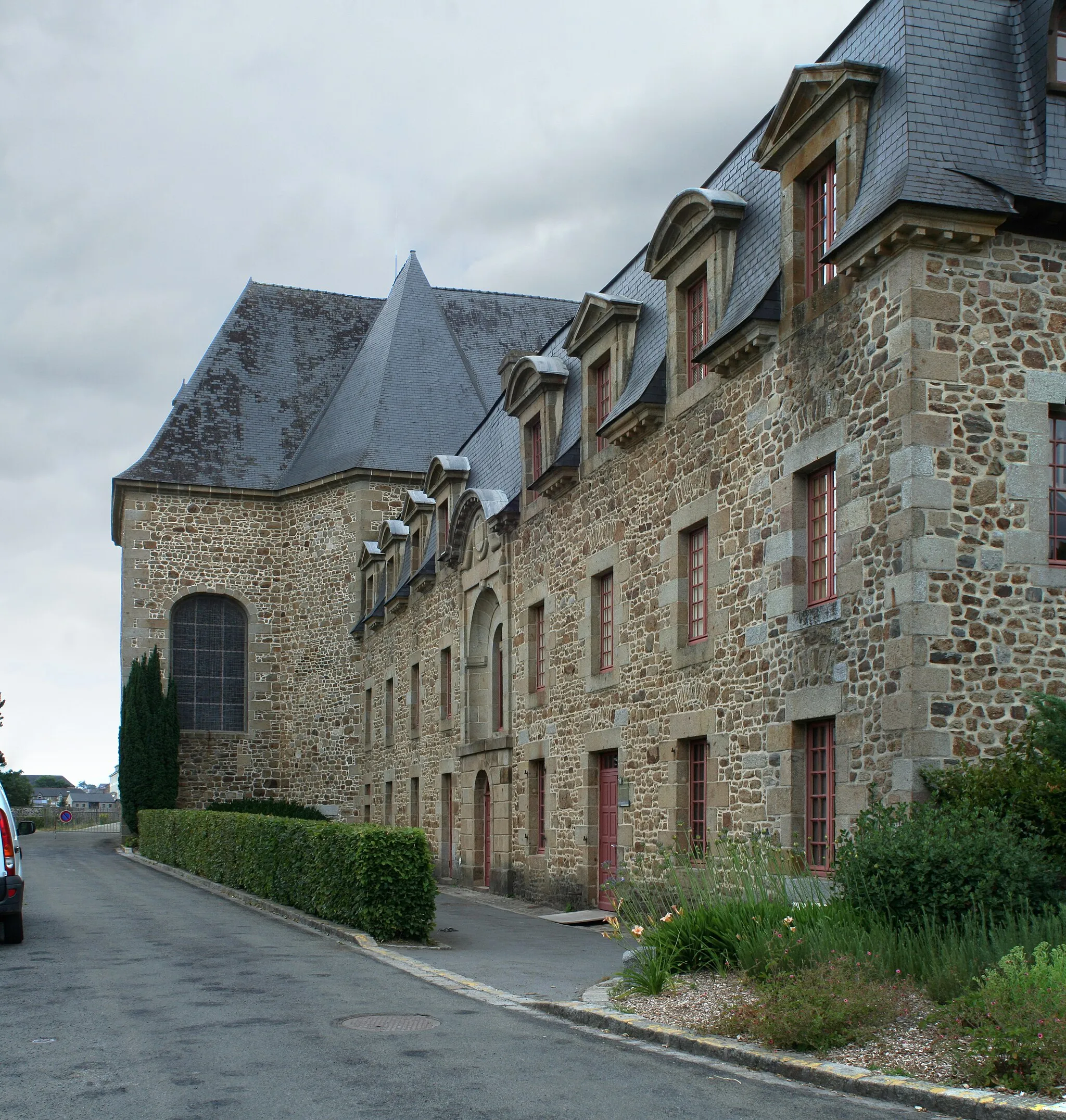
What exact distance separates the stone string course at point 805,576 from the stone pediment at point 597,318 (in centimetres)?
171

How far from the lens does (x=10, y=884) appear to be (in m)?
12.7

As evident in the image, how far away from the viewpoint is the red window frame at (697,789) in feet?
50.7

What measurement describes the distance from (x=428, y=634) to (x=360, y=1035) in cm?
2011

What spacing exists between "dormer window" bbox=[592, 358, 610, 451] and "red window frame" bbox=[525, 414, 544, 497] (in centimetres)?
210

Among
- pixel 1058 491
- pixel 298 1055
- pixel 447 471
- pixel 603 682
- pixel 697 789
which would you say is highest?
pixel 447 471

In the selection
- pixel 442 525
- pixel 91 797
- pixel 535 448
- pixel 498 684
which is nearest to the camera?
pixel 535 448

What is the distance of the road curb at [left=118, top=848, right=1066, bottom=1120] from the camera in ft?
20.2

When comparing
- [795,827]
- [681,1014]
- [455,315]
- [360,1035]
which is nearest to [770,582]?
Answer: [795,827]

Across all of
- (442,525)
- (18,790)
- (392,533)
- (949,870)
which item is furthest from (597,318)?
(18,790)

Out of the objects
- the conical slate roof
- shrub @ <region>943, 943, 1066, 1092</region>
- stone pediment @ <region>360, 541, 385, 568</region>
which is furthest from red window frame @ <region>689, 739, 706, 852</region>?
the conical slate roof

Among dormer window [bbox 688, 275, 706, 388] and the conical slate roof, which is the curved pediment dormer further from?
the conical slate roof

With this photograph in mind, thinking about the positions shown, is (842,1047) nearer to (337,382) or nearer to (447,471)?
(447,471)

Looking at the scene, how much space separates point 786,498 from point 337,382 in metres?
29.8

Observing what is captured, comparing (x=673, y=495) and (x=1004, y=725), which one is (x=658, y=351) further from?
(x=1004, y=725)
